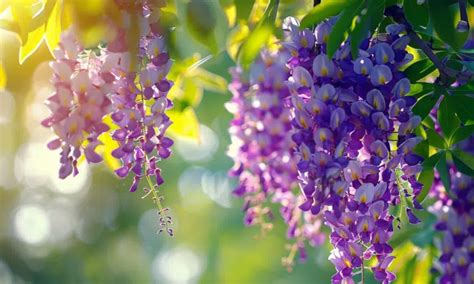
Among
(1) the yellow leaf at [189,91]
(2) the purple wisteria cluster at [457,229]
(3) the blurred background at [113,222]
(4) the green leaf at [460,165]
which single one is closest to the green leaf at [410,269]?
(2) the purple wisteria cluster at [457,229]

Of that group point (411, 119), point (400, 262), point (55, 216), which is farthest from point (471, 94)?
point (55, 216)

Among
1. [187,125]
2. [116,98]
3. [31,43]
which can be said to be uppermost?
[31,43]

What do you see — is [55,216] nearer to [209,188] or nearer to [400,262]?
[209,188]

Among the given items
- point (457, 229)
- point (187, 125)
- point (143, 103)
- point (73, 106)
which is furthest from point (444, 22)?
point (187, 125)

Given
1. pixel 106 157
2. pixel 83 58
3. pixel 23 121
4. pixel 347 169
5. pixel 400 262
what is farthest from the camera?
pixel 23 121

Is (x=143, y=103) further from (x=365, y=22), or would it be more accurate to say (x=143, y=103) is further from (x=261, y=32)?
(x=365, y=22)

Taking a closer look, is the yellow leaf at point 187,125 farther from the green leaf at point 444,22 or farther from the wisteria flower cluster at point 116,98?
the green leaf at point 444,22

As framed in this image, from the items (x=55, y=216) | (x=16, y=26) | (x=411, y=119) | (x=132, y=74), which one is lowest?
(x=55, y=216)
